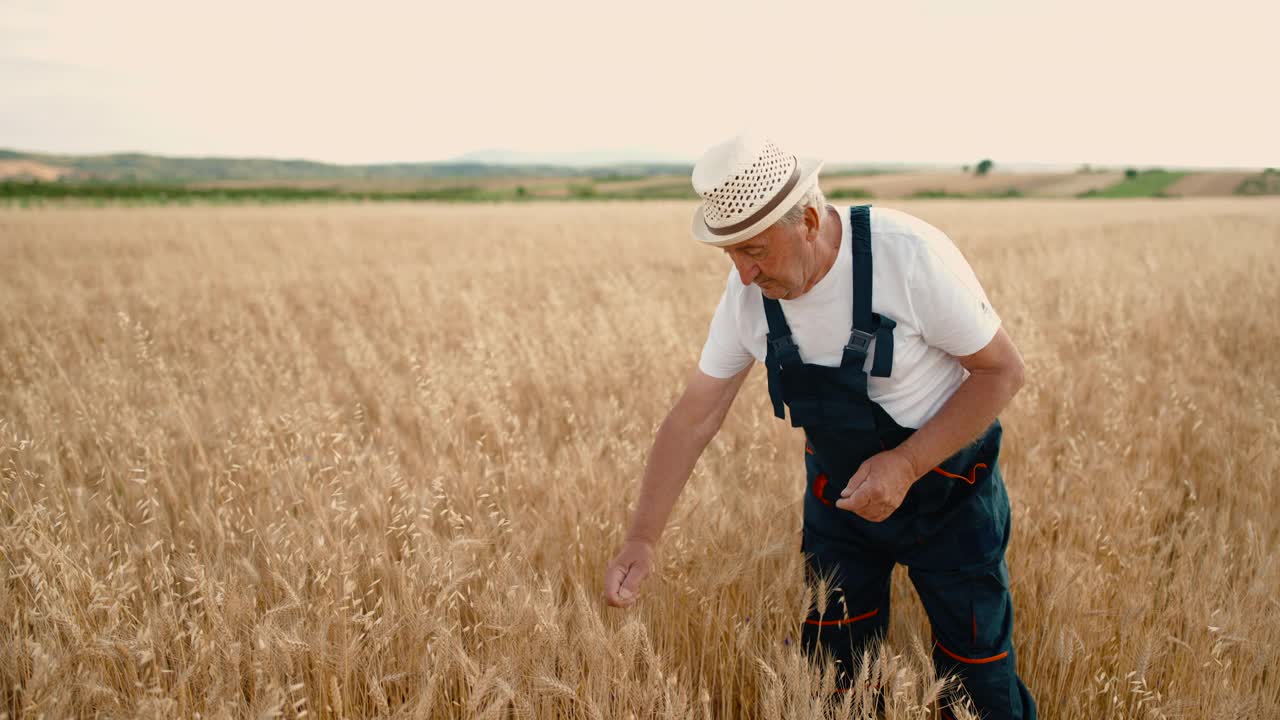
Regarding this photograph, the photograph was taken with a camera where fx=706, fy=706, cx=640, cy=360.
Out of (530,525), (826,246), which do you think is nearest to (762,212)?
(826,246)

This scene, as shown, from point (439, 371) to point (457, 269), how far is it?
5836 millimetres

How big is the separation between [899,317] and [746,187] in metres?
0.50

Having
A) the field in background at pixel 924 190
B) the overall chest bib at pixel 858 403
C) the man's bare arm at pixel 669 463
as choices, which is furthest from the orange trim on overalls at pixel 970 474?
the field in background at pixel 924 190

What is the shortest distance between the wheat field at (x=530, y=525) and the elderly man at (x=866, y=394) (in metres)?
0.18

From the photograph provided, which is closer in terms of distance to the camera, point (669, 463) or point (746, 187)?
point (746, 187)

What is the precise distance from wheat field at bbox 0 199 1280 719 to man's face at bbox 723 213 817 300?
804 mm

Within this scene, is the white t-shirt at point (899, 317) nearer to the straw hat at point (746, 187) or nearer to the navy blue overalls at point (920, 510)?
the navy blue overalls at point (920, 510)

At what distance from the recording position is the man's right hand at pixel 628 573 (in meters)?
1.81

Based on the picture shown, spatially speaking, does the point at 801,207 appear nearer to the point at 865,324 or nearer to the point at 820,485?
the point at 865,324

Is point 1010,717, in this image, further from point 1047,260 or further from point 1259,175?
point 1259,175

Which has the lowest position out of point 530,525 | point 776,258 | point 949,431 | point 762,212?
point 530,525

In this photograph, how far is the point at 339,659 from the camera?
1.74 metres

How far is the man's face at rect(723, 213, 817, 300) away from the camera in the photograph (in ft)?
5.19

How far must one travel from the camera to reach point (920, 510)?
5.98 feet
